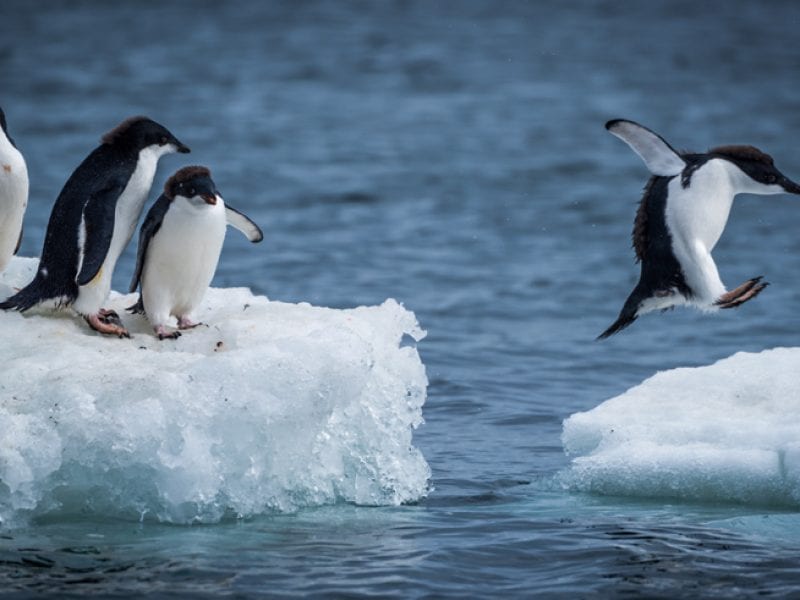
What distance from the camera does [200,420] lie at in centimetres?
527

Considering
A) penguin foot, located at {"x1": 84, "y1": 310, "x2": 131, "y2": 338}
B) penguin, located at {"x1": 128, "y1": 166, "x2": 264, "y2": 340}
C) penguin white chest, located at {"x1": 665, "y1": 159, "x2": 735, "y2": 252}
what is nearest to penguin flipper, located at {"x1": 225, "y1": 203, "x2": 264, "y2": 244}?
penguin, located at {"x1": 128, "y1": 166, "x2": 264, "y2": 340}

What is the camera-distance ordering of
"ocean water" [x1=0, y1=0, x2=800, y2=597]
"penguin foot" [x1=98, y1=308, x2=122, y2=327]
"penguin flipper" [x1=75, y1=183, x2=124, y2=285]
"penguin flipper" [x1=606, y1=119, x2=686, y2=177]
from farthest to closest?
1. "penguin flipper" [x1=606, y1=119, x2=686, y2=177]
2. "penguin foot" [x1=98, y1=308, x2=122, y2=327]
3. "penguin flipper" [x1=75, y1=183, x2=124, y2=285]
4. "ocean water" [x1=0, y1=0, x2=800, y2=597]

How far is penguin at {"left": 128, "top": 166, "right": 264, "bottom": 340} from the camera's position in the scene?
225 inches

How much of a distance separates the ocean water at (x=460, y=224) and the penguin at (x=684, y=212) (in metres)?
0.79

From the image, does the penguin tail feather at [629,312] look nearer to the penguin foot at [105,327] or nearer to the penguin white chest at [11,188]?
the penguin foot at [105,327]

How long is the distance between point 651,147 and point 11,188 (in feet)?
8.01

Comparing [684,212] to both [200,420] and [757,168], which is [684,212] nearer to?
[757,168]

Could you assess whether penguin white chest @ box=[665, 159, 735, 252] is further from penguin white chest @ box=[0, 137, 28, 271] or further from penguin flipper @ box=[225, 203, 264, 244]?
penguin white chest @ box=[0, 137, 28, 271]

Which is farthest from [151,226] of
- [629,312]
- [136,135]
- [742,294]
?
[742,294]

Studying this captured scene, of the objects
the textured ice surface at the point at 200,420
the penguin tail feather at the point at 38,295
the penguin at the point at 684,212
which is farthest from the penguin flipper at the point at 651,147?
the penguin tail feather at the point at 38,295

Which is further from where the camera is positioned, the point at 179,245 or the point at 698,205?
the point at 698,205

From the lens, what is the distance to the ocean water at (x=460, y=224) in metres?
5.14

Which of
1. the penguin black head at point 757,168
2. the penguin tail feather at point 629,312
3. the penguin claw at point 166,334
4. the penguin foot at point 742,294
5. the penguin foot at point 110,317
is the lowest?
the penguin claw at point 166,334

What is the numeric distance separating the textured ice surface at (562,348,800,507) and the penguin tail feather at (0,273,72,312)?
204 centimetres
